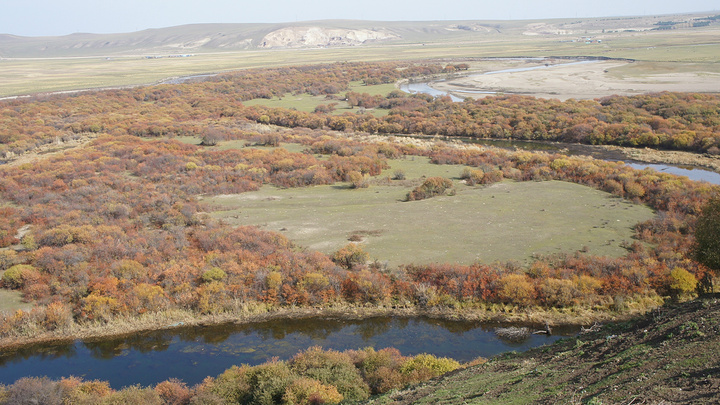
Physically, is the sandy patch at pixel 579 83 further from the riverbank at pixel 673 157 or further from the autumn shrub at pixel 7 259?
the autumn shrub at pixel 7 259

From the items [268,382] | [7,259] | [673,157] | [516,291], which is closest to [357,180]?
[516,291]

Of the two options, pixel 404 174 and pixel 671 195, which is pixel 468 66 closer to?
pixel 404 174

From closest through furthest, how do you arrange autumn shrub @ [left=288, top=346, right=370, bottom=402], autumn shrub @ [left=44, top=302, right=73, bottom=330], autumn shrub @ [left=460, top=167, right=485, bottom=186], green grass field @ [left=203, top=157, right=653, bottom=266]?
1. autumn shrub @ [left=288, top=346, right=370, bottom=402]
2. autumn shrub @ [left=44, top=302, right=73, bottom=330]
3. green grass field @ [left=203, top=157, right=653, bottom=266]
4. autumn shrub @ [left=460, top=167, right=485, bottom=186]

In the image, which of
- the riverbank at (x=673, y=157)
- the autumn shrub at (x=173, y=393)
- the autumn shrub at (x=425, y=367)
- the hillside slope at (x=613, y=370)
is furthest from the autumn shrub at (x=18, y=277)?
the riverbank at (x=673, y=157)

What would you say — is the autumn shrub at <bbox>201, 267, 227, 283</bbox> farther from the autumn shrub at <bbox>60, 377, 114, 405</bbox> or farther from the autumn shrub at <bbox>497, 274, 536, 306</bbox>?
the autumn shrub at <bbox>497, 274, 536, 306</bbox>

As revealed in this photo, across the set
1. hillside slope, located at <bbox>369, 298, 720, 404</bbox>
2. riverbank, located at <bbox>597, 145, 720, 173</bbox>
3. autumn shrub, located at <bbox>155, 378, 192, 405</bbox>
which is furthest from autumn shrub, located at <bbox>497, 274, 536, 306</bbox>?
riverbank, located at <bbox>597, 145, 720, 173</bbox>

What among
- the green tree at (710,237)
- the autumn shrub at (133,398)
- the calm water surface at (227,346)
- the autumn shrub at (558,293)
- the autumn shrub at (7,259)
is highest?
the green tree at (710,237)

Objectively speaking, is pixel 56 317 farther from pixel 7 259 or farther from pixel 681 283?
pixel 681 283
